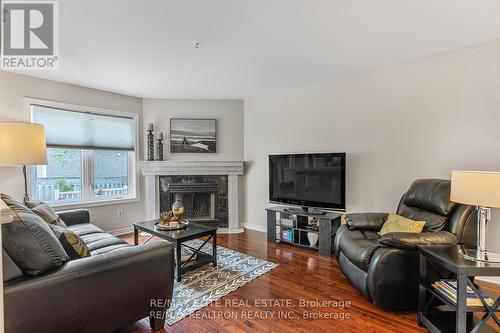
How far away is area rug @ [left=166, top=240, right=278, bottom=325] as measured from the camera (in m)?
2.22

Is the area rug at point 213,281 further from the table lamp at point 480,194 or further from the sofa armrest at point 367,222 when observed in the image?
the table lamp at point 480,194

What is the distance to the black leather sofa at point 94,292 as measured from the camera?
135 cm

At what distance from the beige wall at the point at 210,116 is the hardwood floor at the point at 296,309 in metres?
2.35

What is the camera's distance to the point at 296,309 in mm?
2197

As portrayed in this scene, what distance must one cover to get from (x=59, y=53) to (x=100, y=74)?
25.7 inches

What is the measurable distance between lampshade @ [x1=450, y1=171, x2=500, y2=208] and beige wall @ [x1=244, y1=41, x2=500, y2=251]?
1235 millimetres

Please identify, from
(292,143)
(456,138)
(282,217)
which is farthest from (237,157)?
(456,138)

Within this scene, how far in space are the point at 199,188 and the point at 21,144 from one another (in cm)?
251

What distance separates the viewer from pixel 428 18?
2211 mm

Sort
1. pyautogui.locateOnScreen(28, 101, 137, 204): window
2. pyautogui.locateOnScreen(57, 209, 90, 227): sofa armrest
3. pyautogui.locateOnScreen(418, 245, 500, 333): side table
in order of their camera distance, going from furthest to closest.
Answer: pyautogui.locateOnScreen(28, 101, 137, 204): window → pyautogui.locateOnScreen(57, 209, 90, 227): sofa armrest → pyautogui.locateOnScreen(418, 245, 500, 333): side table

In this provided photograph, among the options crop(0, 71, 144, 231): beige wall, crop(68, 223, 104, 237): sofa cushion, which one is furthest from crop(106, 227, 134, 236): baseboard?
crop(68, 223, 104, 237): sofa cushion

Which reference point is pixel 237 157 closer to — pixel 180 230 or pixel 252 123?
pixel 252 123

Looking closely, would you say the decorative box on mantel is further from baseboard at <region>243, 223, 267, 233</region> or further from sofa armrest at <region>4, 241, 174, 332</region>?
sofa armrest at <region>4, 241, 174, 332</region>

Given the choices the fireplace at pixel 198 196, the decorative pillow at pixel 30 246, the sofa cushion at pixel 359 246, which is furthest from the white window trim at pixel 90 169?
the sofa cushion at pixel 359 246
